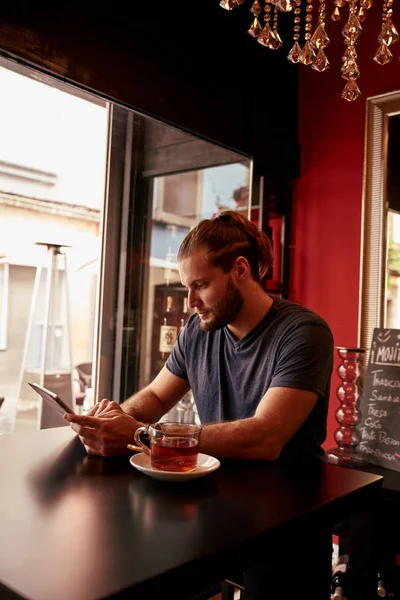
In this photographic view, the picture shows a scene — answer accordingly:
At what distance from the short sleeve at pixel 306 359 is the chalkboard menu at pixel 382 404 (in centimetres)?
96

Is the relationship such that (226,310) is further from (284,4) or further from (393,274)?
(393,274)

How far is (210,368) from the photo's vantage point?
1.78 metres

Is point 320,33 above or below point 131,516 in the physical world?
above

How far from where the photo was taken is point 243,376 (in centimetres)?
168

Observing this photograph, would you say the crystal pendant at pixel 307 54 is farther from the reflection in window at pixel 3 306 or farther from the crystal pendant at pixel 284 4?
the reflection in window at pixel 3 306

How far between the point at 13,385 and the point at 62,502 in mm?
1797

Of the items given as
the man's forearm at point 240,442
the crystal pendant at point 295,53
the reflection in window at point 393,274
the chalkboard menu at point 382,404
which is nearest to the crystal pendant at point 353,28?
the crystal pendant at point 295,53

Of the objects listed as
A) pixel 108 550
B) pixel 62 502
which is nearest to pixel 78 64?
pixel 62 502

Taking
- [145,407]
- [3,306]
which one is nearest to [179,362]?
[145,407]

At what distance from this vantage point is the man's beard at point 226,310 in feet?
5.58

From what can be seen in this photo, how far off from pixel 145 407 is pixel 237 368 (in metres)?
0.31

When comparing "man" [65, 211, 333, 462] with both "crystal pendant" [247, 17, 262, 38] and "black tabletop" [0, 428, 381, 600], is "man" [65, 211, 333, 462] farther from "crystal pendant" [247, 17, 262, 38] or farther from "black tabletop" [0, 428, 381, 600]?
"crystal pendant" [247, 17, 262, 38]

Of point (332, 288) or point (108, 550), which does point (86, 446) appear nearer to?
point (108, 550)

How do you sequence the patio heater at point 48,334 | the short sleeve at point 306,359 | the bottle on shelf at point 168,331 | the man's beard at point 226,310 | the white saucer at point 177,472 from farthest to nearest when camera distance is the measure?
the bottle on shelf at point 168,331 < the patio heater at point 48,334 < the man's beard at point 226,310 < the short sleeve at point 306,359 < the white saucer at point 177,472
